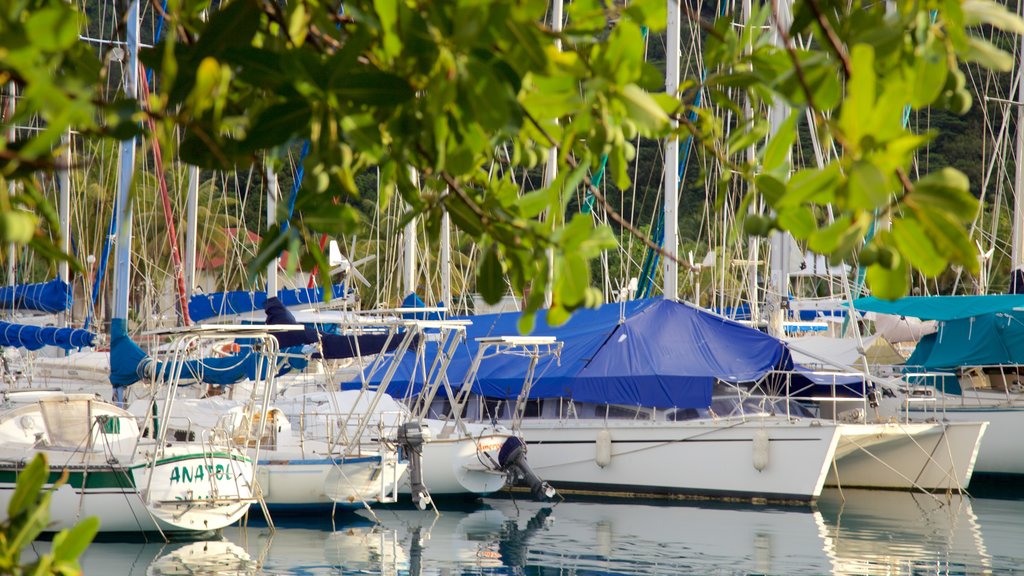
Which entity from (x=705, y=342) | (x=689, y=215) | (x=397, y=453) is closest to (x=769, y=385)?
(x=705, y=342)

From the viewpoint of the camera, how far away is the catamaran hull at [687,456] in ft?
69.8

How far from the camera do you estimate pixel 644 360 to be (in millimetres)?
23062

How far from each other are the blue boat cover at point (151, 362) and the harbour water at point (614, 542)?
2.45 meters

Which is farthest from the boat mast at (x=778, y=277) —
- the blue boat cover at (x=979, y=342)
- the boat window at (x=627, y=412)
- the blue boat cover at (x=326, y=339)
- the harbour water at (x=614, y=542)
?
the blue boat cover at (x=326, y=339)

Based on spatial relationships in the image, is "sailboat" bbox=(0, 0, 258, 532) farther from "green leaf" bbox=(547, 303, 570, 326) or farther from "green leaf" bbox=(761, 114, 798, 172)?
"green leaf" bbox=(761, 114, 798, 172)

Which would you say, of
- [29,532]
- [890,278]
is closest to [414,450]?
[29,532]

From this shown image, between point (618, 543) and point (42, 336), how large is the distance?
12.2m

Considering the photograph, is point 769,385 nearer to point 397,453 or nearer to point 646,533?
point 646,533

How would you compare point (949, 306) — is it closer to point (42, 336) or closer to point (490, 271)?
point (42, 336)

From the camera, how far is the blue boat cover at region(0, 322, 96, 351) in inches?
902

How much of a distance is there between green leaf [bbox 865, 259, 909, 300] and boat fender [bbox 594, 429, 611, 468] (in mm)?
20606

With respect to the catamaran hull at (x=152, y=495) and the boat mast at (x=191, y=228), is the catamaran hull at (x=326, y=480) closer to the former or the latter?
the catamaran hull at (x=152, y=495)

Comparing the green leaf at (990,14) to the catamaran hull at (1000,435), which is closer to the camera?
the green leaf at (990,14)

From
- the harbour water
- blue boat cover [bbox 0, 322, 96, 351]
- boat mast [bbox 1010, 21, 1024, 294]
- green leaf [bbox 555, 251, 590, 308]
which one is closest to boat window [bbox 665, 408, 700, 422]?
the harbour water
